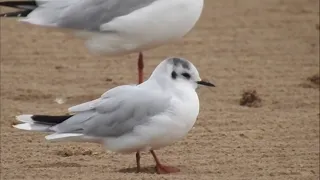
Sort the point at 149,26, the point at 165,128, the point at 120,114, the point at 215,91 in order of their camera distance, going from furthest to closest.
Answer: the point at 215,91, the point at 149,26, the point at 120,114, the point at 165,128

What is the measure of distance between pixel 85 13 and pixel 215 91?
6.13 ft

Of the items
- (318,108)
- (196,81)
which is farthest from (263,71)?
(196,81)

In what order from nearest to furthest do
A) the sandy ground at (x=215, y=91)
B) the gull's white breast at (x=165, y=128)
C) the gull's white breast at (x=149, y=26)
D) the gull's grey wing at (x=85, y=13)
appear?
the gull's white breast at (x=165, y=128) < the sandy ground at (x=215, y=91) < the gull's white breast at (x=149, y=26) < the gull's grey wing at (x=85, y=13)

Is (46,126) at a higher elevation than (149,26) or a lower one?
lower

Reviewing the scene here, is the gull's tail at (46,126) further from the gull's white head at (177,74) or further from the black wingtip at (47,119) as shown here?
the gull's white head at (177,74)

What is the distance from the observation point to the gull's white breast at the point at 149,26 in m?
6.65

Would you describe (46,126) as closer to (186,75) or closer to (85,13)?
(186,75)

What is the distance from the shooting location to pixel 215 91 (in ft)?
27.5

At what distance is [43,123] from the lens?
5.75m

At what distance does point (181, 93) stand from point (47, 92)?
268 centimetres

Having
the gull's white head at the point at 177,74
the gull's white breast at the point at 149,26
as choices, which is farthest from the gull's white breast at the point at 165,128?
the gull's white breast at the point at 149,26

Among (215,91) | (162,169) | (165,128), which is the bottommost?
(162,169)

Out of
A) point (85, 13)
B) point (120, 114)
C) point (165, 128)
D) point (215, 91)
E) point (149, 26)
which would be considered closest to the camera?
point (165, 128)

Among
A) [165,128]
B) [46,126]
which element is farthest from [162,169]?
[46,126]
